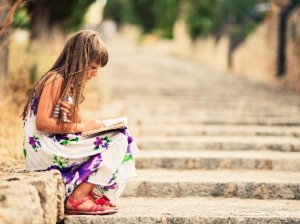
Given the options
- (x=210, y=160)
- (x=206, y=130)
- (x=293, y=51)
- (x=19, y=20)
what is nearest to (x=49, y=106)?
(x=210, y=160)

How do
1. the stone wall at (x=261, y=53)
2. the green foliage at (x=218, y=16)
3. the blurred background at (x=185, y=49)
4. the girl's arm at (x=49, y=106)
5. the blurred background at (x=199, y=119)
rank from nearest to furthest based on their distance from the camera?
the girl's arm at (x=49, y=106) → the blurred background at (x=199, y=119) → the blurred background at (x=185, y=49) → the stone wall at (x=261, y=53) → the green foliage at (x=218, y=16)

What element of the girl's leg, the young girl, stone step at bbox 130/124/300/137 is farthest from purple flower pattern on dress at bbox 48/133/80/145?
stone step at bbox 130/124/300/137

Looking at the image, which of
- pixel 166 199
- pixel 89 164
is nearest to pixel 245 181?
pixel 166 199

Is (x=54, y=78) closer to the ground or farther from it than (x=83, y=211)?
farther from it

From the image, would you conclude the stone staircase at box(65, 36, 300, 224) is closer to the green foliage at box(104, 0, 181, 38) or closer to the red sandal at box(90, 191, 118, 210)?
the red sandal at box(90, 191, 118, 210)

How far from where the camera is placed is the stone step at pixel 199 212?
9.71ft

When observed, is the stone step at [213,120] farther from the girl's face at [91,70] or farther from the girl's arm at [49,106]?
the girl's arm at [49,106]

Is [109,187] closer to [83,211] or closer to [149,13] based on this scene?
[83,211]

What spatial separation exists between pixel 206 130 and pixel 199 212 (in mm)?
2478

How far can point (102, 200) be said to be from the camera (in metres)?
3.10


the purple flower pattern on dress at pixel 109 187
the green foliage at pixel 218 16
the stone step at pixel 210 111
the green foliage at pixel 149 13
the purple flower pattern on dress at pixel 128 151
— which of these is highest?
the green foliage at pixel 149 13

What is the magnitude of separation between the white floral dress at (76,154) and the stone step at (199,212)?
22 centimetres

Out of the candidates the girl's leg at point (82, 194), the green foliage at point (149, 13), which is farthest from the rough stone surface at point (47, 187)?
the green foliage at point (149, 13)

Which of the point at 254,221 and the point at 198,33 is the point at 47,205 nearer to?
the point at 254,221
